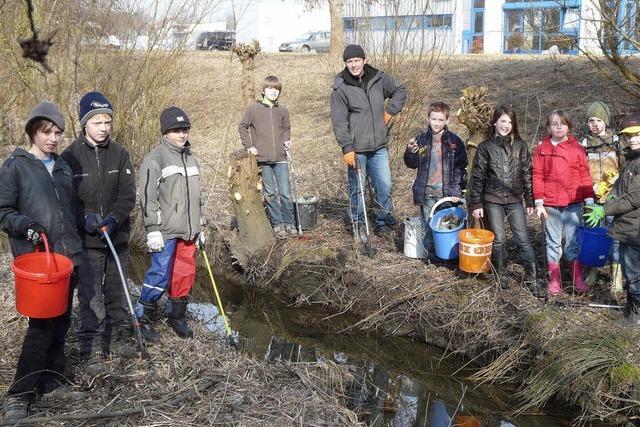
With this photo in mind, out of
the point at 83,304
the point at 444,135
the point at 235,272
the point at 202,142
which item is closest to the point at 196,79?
the point at 202,142

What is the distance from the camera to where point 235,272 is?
329 inches

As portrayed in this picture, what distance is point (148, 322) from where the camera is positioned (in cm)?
564

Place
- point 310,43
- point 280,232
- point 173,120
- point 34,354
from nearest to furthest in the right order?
point 34,354 → point 173,120 → point 280,232 → point 310,43

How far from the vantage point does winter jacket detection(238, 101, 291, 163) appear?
7996mm

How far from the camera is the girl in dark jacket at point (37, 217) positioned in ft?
12.9

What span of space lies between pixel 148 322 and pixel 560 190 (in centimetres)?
359

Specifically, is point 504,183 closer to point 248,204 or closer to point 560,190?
point 560,190

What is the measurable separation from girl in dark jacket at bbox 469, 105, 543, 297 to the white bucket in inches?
→ 38.9

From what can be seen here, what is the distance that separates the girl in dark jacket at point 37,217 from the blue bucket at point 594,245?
400cm

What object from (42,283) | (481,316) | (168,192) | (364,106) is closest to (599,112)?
(481,316)

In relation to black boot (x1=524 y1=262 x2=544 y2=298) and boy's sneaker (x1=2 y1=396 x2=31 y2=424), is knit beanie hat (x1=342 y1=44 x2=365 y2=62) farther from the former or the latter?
→ boy's sneaker (x1=2 y1=396 x2=31 y2=424)

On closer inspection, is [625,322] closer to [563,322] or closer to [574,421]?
[563,322]

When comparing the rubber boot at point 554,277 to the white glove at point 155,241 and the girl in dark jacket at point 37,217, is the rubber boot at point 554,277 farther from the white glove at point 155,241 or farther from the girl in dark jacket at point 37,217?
the girl in dark jacket at point 37,217

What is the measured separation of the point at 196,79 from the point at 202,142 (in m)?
6.93
